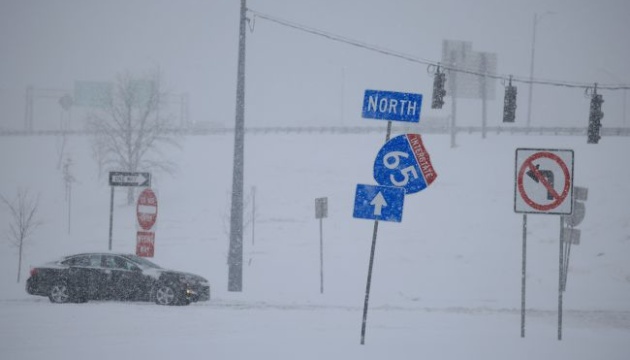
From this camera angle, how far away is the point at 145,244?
1628 centimetres

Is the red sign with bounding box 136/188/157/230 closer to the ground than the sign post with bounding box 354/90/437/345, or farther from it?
closer to the ground

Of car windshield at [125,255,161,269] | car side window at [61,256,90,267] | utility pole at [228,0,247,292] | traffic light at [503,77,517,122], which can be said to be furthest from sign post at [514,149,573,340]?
car side window at [61,256,90,267]

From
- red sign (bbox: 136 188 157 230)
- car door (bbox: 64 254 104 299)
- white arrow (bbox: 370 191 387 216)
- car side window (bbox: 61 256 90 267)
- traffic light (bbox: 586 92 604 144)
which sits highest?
traffic light (bbox: 586 92 604 144)

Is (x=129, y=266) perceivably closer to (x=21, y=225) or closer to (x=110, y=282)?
(x=110, y=282)

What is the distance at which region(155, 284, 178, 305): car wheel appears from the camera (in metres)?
15.7

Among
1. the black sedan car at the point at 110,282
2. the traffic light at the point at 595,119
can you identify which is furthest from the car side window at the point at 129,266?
the traffic light at the point at 595,119

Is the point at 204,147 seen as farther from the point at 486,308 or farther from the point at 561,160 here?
the point at 561,160

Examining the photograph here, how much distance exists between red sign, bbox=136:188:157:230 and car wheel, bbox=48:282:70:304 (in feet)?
8.08

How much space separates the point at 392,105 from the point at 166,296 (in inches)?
351

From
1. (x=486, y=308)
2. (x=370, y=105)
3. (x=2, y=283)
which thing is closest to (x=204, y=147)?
(x=2, y=283)

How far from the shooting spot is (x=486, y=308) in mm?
17234

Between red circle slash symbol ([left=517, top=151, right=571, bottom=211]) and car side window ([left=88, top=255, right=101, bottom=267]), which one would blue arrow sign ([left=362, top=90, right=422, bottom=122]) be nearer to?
red circle slash symbol ([left=517, top=151, right=571, bottom=211])

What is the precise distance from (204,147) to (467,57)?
22714 millimetres

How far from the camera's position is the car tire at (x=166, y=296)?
51.6ft
